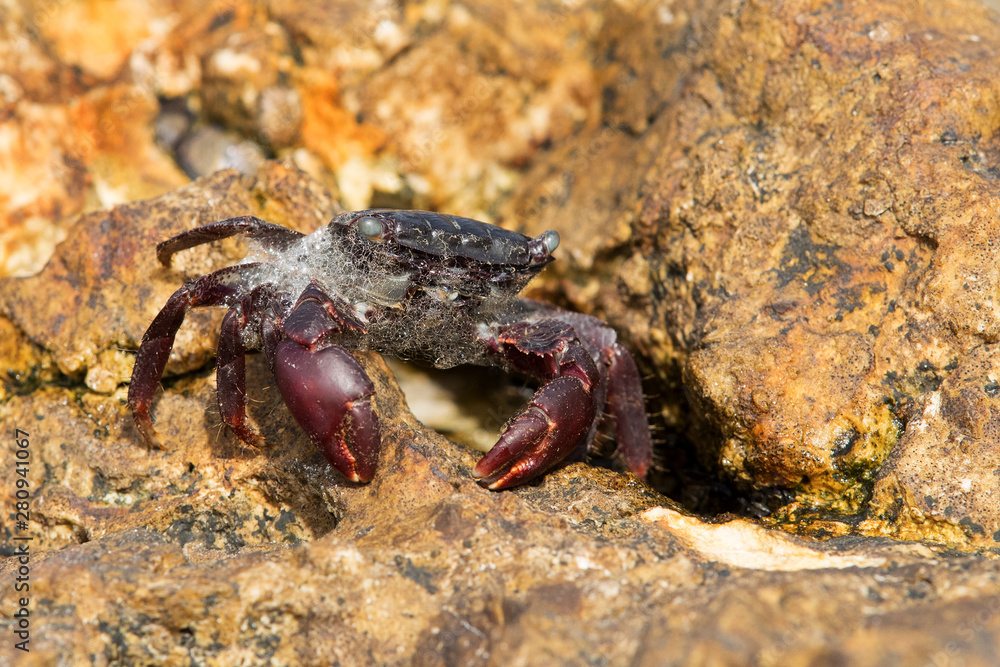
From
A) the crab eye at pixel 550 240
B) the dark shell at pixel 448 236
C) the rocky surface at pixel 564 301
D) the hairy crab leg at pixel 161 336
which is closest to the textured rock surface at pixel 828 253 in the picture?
the rocky surface at pixel 564 301

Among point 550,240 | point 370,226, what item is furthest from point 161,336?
point 550,240

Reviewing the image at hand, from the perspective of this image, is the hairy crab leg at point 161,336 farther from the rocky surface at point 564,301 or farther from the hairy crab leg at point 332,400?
the hairy crab leg at point 332,400

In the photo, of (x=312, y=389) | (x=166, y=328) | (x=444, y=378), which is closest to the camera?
(x=312, y=389)

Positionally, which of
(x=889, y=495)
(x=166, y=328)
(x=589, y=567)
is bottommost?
(x=166, y=328)

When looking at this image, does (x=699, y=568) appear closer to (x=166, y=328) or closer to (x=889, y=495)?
(x=889, y=495)

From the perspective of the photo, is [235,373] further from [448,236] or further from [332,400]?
[448,236]

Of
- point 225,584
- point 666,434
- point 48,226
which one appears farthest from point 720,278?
point 48,226

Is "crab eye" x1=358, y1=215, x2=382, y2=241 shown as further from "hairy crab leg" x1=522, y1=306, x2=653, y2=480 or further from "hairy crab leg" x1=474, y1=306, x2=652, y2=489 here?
"hairy crab leg" x1=522, y1=306, x2=653, y2=480
